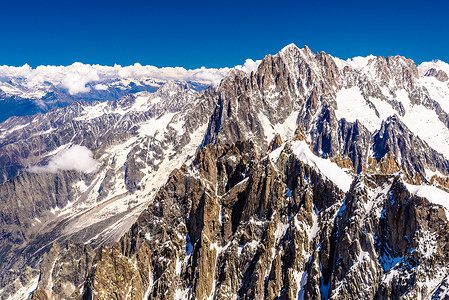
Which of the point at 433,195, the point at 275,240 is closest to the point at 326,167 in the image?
the point at 275,240

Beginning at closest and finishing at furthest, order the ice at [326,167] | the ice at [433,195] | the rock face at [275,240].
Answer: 1. the ice at [433,195]
2. the rock face at [275,240]
3. the ice at [326,167]

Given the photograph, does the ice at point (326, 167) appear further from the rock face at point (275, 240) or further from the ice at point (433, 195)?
the ice at point (433, 195)

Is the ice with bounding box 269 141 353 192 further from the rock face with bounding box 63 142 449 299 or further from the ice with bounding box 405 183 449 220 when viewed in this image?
the ice with bounding box 405 183 449 220

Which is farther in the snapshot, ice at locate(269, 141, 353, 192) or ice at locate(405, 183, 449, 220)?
ice at locate(269, 141, 353, 192)

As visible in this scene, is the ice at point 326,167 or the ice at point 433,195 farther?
the ice at point 326,167

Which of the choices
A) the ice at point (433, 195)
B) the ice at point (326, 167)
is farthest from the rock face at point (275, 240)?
the ice at point (326, 167)

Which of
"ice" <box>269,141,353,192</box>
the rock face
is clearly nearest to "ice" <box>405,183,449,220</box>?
the rock face

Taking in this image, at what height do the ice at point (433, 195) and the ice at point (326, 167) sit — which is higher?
the ice at point (326, 167)

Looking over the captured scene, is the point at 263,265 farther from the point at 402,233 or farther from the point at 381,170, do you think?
the point at 381,170

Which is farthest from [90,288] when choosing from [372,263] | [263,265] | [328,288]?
[372,263]

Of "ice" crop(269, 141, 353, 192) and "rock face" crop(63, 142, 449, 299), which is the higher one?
"ice" crop(269, 141, 353, 192)

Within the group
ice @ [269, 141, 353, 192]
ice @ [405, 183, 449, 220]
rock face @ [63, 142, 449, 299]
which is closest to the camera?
ice @ [405, 183, 449, 220]
